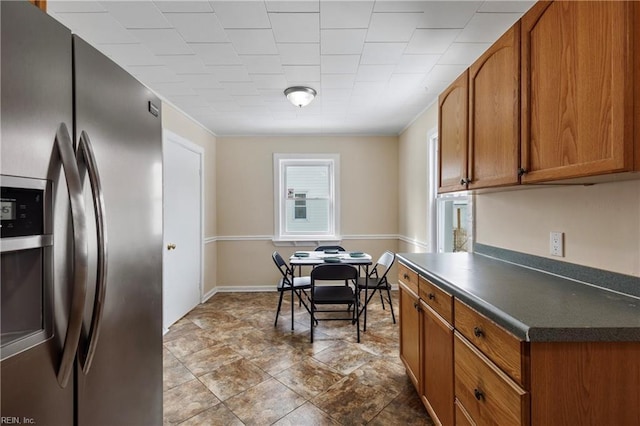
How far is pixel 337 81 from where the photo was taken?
2746 millimetres

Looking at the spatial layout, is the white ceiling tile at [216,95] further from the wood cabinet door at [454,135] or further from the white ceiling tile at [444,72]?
the wood cabinet door at [454,135]

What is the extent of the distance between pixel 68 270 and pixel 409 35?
2.18 m

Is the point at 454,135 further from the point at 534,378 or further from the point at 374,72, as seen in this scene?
the point at 534,378

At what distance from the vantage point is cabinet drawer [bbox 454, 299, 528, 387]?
0.96m

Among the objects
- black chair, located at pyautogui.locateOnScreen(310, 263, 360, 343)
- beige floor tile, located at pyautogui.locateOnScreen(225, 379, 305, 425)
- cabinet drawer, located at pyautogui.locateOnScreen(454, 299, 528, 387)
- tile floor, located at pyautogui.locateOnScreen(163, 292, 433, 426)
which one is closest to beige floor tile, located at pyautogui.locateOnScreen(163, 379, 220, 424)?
tile floor, located at pyautogui.locateOnScreen(163, 292, 433, 426)

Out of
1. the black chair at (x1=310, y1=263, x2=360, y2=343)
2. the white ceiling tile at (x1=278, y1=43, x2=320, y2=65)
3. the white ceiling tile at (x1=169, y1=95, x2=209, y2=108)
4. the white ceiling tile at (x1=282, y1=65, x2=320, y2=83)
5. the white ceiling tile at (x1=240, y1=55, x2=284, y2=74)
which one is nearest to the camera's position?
the white ceiling tile at (x1=278, y1=43, x2=320, y2=65)

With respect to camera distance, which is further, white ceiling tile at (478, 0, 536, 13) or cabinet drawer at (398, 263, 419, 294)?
cabinet drawer at (398, 263, 419, 294)

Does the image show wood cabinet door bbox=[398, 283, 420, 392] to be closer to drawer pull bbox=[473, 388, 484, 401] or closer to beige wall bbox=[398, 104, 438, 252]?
drawer pull bbox=[473, 388, 484, 401]

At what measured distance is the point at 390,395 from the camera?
6.88 ft

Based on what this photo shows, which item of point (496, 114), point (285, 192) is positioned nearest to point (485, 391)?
point (496, 114)

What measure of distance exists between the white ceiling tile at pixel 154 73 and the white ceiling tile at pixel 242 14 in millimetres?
926

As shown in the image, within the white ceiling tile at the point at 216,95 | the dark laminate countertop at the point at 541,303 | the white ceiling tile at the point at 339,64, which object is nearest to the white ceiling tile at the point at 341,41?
the white ceiling tile at the point at 339,64

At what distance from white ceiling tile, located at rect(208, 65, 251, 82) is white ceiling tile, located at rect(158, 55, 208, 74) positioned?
98 mm

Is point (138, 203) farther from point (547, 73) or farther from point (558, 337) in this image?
point (547, 73)
